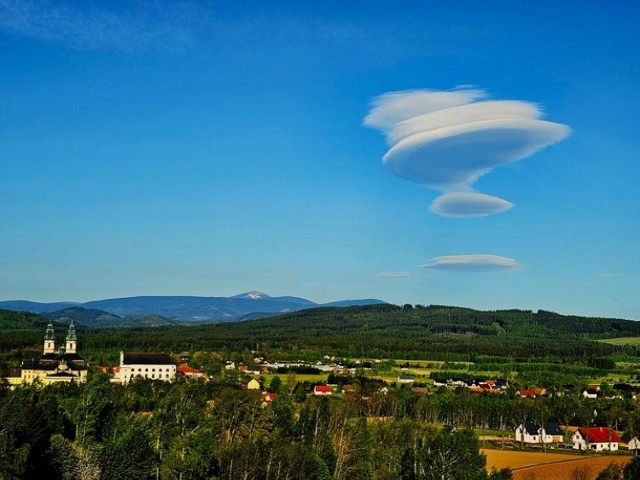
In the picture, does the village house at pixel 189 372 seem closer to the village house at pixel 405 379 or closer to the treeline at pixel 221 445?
the village house at pixel 405 379

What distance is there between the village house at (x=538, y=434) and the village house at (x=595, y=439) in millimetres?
1455

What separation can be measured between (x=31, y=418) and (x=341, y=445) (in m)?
16.1

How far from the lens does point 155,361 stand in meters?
102

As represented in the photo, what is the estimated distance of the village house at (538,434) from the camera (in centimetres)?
6481

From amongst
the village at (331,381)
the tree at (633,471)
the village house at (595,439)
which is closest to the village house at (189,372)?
the village at (331,381)

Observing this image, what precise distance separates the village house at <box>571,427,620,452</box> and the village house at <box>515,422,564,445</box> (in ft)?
4.77

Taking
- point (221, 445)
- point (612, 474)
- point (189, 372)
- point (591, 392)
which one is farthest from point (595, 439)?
point (189, 372)

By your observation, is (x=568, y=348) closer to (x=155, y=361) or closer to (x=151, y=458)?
(x=155, y=361)

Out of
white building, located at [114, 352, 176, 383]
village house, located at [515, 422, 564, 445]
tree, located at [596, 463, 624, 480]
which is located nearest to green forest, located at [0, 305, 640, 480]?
village house, located at [515, 422, 564, 445]

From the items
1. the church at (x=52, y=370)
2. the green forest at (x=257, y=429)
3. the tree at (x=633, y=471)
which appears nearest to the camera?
the green forest at (x=257, y=429)

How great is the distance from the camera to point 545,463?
51.2 m

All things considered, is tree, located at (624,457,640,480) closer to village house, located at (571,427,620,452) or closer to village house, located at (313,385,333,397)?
village house, located at (571,427,620,452)

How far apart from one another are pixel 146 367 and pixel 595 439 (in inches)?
2355

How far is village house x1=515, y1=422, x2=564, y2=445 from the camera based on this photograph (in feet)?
213
